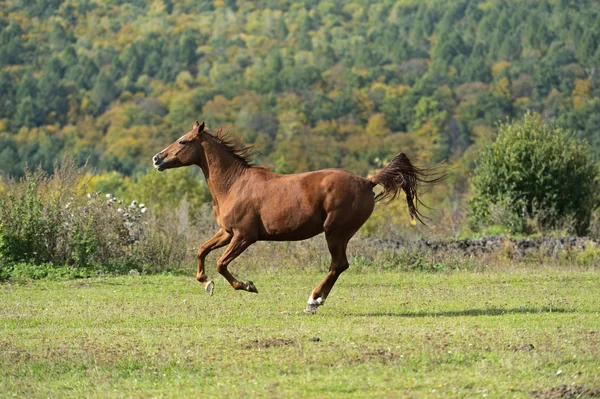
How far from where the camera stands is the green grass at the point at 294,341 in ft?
33.5

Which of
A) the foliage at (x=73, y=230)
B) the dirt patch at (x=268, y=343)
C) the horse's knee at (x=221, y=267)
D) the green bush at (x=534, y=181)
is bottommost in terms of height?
the green bush at (x=534, y=181)

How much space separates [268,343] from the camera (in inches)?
474

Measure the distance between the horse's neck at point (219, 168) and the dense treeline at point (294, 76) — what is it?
7826 cm

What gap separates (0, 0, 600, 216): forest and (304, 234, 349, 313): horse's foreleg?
77094 millimetres

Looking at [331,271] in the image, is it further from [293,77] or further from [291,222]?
[293,77]

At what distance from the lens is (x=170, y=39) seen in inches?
6284

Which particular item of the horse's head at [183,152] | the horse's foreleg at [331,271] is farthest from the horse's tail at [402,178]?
the horse's head at [183,152]

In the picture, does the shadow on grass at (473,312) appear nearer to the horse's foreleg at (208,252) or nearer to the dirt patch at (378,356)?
the horse's foreleg at (208,252)

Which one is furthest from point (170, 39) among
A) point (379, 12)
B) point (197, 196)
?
point (197, 196)

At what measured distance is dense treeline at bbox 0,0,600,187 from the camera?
118 m

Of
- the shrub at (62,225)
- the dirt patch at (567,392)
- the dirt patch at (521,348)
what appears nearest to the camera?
the dirt patch at (567,392)

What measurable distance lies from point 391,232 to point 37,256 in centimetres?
1203

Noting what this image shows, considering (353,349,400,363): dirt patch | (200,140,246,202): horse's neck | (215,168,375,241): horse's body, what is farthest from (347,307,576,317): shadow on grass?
(353,349,400,363): dirt patch

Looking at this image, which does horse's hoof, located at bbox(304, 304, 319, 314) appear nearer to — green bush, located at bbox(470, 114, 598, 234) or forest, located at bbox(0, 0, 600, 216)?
green bush, located at bbox(470, 114, 598, 234)
